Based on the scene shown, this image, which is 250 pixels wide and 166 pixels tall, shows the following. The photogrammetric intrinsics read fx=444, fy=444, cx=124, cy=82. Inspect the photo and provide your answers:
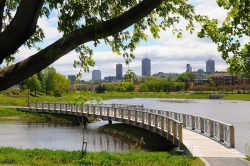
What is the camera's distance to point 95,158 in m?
17.2

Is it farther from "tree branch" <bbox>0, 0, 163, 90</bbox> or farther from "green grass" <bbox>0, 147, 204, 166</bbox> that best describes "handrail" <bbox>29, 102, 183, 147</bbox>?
"tree branch" <bbox>0, 0, 163, 90</bbox>

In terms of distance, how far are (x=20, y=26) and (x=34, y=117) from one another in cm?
5093

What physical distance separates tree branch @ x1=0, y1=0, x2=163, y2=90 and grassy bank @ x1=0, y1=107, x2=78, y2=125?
45.0 metres

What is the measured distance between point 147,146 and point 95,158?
42.7 feet

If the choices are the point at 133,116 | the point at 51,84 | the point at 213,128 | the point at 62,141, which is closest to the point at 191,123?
the point at 213,128

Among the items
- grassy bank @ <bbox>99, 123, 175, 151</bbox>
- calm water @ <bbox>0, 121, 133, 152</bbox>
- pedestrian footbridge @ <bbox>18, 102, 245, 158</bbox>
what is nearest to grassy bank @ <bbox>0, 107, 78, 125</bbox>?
pedestrian footbridge @ <bbox>18, 102, 245, 158</bbox>

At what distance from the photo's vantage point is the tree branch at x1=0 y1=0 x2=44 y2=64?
25.2 feet

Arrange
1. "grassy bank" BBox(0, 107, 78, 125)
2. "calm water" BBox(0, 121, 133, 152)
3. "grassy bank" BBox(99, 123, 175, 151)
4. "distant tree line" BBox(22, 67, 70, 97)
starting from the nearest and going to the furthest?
1. "grassy bank" BBox(99, 123, 175, 151)
2. "calm water" BBox(0, 121, 133, 152)
3. "grassy bank" BBox(0, 107, 78, 125)
4. "distant tree line" BBox(22, 67, 70, 97)

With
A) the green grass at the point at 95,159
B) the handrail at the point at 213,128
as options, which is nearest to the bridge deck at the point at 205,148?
the handrail at the point at 213,128

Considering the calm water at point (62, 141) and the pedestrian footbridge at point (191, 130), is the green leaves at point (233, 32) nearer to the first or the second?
the pedestrian footbridge at point (191, 130)

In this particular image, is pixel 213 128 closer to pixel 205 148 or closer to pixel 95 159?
pixel 205 148

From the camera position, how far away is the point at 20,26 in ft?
25.5

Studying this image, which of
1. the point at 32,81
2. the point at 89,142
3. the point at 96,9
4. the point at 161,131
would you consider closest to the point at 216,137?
the point at 161,131

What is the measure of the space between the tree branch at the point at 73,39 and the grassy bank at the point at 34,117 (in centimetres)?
4505
